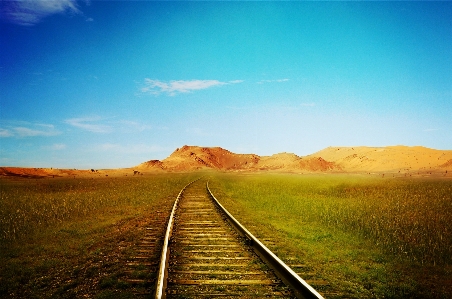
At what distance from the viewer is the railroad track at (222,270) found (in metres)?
4.66

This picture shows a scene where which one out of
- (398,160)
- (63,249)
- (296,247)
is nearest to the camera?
(296,247)

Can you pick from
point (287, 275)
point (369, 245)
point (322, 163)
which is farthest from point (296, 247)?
point (322, 163)

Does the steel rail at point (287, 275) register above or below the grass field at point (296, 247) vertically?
above

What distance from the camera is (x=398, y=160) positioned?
109m

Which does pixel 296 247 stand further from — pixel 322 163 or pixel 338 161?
pixel 338 161

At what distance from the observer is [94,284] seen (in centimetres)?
542

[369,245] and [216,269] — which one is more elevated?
[216,269]

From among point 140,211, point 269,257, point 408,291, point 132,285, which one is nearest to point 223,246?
point 269,257

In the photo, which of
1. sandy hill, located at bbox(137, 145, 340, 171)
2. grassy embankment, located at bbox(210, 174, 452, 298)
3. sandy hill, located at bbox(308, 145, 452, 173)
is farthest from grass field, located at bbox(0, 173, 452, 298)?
sandy hill, located at bbox(137, 145, 340, 171)

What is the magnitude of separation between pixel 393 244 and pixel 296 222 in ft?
12.5

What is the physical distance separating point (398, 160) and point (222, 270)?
398 ft

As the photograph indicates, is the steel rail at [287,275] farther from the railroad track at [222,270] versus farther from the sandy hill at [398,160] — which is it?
the sandy hill at [398,160]

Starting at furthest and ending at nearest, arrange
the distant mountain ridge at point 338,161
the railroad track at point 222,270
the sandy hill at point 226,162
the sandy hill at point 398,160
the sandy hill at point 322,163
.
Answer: the sandy hill at point 226,162, the distant mountain ridge at point 338,161, the sandy hill at point 398,160, the sandy hill at point 322,163, the railroad track at point 222,270

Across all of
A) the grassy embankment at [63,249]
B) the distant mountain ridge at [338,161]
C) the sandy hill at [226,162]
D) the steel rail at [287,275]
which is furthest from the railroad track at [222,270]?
the sandy hill at [226,162]
